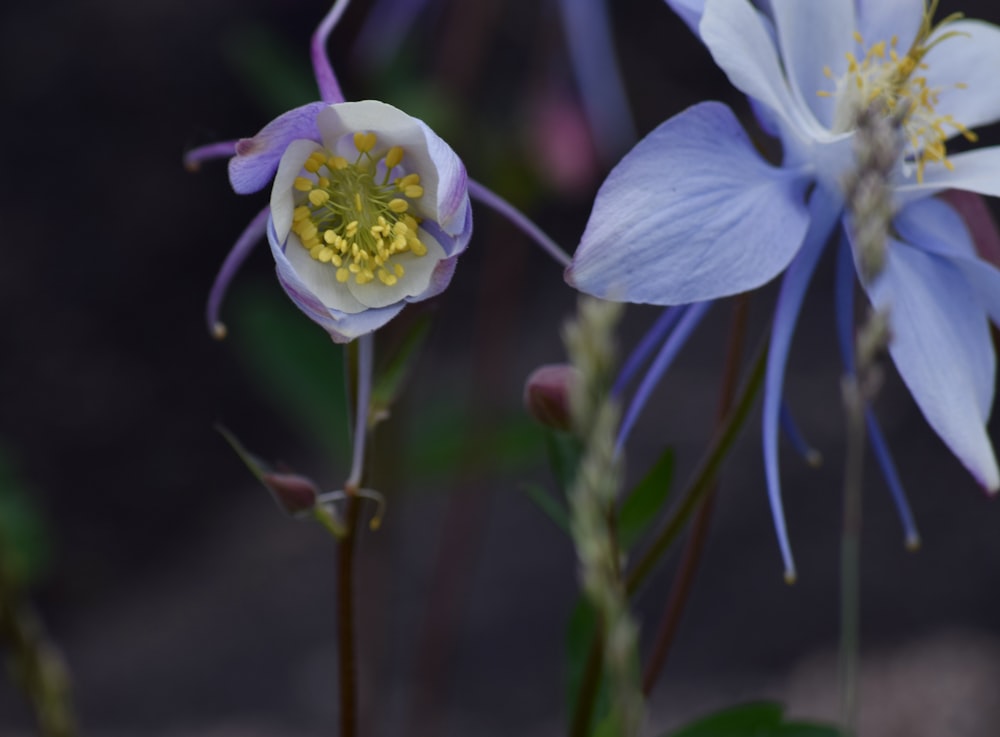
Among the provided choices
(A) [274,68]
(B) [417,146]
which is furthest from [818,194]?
(A) [274,68]

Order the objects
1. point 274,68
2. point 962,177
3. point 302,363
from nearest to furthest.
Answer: point 962,177 → point 274,68 → point 302,363

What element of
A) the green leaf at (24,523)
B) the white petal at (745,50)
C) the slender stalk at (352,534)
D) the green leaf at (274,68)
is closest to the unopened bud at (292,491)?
the slender stalk at (352,534)

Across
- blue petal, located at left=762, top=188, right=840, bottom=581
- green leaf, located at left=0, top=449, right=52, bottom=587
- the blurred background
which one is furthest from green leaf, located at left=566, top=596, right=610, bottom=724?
green leaf, located at left=0, top=449, right=52, bottom=587

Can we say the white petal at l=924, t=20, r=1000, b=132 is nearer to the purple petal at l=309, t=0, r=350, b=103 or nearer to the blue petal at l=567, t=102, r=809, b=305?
the blue petal at l=567, t=102, r=809, b=305

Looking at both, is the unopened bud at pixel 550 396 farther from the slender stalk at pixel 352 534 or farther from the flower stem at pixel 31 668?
the flower stem at pixel 31 668

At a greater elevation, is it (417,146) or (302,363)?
(417,146)

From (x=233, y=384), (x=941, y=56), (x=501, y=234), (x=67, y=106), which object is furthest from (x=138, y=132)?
(x=941, y=56)

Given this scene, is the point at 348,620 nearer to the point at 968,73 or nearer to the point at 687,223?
the point at 687,223
